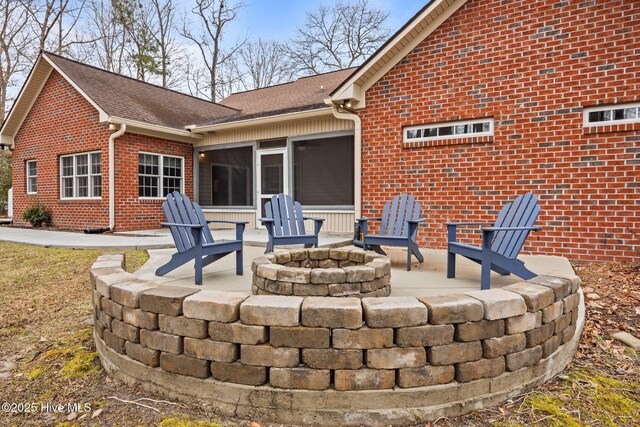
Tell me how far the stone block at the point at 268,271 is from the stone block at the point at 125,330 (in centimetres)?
89

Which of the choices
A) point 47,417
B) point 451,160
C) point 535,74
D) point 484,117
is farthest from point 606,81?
point 47,417

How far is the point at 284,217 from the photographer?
189 inches

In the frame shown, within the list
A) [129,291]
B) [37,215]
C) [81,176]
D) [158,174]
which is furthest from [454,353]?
[37,215]

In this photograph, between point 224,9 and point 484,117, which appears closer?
point 484,117

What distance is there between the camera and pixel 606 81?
196 inches

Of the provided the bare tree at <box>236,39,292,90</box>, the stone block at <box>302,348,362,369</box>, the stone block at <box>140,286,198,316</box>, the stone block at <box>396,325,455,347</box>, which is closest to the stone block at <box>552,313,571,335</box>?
the stone block at <box>396,325,455,347</box>

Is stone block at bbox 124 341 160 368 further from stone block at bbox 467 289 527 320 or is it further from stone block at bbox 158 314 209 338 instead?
stone block at bbox 467 289 527 320

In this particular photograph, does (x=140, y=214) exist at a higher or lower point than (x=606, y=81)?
lower

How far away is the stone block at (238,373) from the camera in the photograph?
1991mm

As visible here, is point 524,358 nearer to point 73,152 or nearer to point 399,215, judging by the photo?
point 399,215

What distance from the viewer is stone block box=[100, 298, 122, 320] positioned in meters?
2.43

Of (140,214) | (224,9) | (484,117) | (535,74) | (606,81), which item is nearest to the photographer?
(606,81)

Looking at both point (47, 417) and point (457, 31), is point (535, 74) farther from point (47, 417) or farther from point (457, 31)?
point (47, 417)

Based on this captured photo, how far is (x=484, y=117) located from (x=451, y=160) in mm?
807
